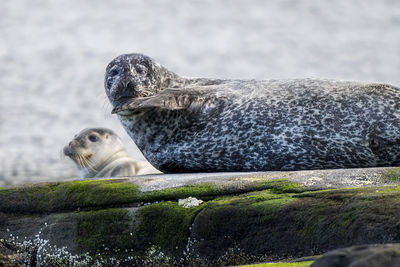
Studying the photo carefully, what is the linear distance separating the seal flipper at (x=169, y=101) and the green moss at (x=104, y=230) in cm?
190

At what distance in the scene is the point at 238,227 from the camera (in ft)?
21.0

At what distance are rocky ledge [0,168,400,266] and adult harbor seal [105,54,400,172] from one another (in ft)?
3.44

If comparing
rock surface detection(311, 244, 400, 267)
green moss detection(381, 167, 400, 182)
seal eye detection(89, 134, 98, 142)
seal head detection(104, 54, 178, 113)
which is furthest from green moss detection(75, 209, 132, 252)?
seal eye detection(89, 134, 98, 142)

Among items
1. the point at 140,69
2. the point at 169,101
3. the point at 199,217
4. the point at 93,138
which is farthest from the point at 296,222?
the point at 93,138

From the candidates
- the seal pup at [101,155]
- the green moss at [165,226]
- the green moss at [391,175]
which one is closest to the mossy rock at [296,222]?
the green moss at [165,226]

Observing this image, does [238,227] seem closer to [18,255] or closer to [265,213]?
[265,213]

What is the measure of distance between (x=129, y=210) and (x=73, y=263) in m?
0.72

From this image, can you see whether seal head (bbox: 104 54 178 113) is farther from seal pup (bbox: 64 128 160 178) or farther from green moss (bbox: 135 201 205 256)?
seal pup (bbox: 64 128 160 178)

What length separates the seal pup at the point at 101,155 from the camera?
1370 cm

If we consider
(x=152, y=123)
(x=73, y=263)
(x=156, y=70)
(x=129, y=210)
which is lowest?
(x=73, y=263)

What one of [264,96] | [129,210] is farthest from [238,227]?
[264,96]

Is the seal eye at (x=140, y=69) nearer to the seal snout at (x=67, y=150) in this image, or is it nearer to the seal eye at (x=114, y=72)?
the seal eye at (x=114, y=72)

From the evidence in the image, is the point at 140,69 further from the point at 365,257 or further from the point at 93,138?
the point at 365,257

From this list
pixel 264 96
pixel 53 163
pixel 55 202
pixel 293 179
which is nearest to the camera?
pixel 293 179
